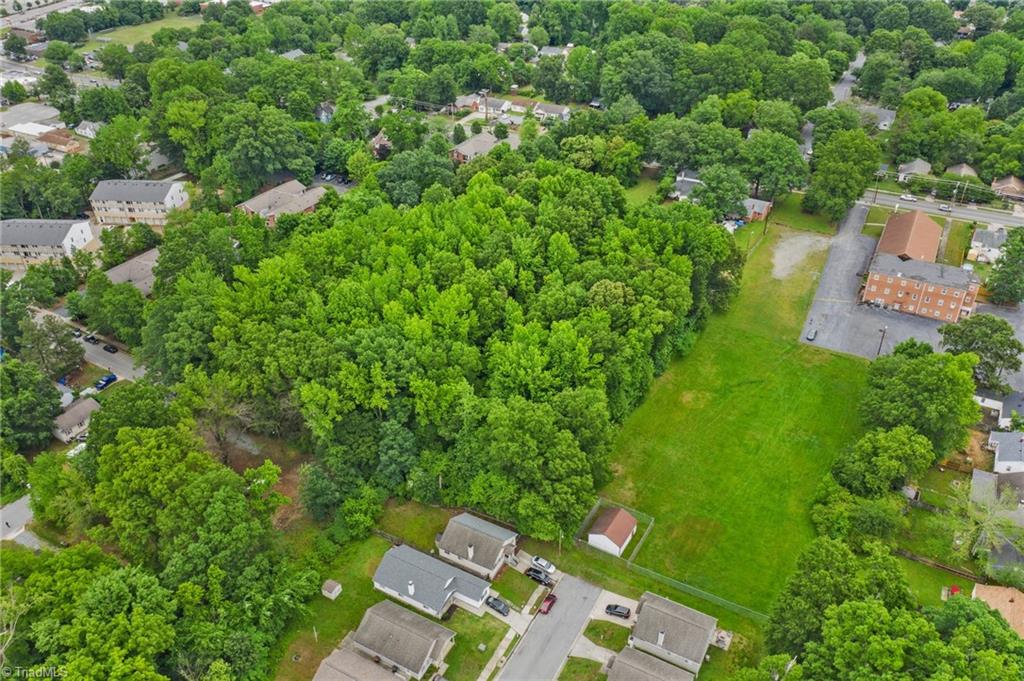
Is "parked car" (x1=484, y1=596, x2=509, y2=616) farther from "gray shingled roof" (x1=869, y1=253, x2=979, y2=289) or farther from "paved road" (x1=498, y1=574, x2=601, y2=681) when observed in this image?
"gray shingled roof" (x1=869, y1=253, x2=979, y2=289)

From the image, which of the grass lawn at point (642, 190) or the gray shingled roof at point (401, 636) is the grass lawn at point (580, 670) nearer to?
the gray shingled roof at point (401, 636)

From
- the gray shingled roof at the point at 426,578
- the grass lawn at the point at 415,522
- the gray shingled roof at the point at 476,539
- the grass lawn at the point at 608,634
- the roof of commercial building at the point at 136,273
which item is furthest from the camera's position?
the roof of commercial building at the point at 136,273

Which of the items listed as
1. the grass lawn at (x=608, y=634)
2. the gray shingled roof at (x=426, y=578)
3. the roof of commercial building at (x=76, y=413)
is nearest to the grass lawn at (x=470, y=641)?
the gray shingled roof at (x=426, y=578)

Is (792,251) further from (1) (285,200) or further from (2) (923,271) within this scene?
(1) (285,200)

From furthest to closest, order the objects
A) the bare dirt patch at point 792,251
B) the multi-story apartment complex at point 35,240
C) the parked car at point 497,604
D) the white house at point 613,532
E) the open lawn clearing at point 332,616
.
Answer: the multi-story apartment complex at point 35,240, the bare dirt patch at point 792,251, the white house at point 613,532, the parked car at point 497,604, the open lawn clearing at point 332,616
